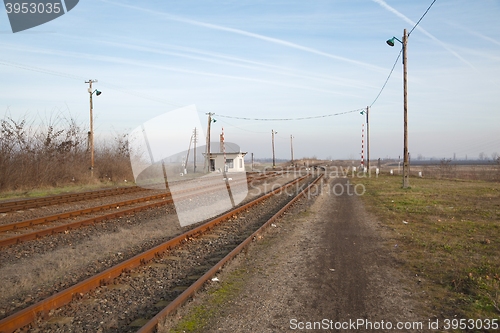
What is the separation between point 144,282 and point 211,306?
5.18 feet

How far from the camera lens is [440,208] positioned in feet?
50.4

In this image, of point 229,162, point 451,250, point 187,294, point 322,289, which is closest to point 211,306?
point 187,294

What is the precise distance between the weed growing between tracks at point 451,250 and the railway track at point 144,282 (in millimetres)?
3562

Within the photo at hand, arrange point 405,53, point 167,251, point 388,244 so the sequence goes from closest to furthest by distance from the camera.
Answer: point 167,251, point 388,244, point 405,53

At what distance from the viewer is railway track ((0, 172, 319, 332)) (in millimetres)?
4703

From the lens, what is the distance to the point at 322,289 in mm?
6004

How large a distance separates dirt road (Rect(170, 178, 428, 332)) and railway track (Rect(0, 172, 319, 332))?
0.71 m

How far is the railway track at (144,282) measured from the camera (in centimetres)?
470

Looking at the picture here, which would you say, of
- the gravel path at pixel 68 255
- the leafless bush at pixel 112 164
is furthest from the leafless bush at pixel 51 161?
the gravel path at pixel 68 255

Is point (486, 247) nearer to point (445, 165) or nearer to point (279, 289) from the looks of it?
point (279, 289)

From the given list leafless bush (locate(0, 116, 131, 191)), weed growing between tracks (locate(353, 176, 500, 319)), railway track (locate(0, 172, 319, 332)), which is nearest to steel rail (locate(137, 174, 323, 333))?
railway track (locate(0, 172, 319, 332))

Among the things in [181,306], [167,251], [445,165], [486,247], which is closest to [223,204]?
[167,251]

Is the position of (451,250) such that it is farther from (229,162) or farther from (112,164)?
(229,162)

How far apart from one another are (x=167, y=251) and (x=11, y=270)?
9.37 ft
